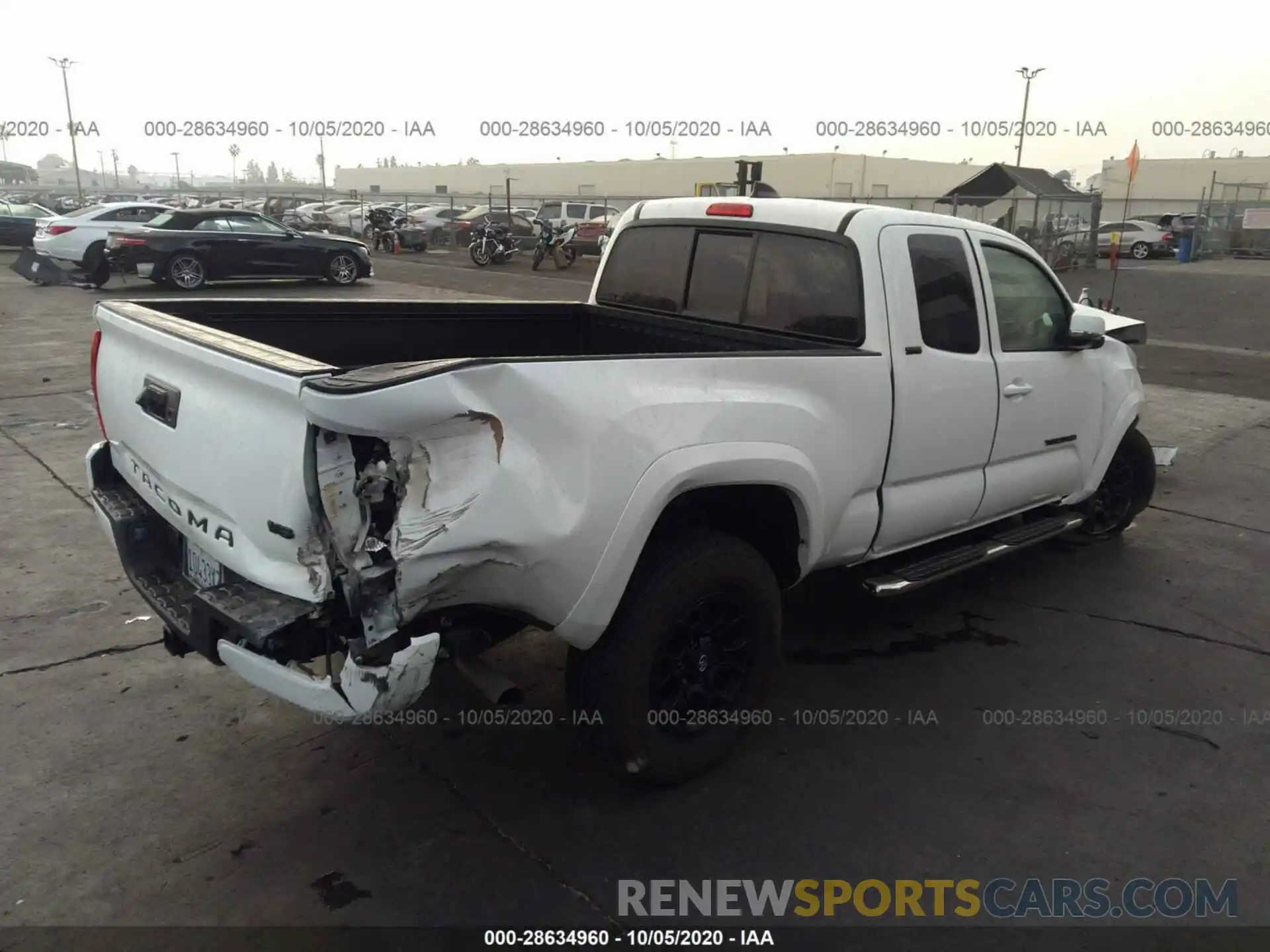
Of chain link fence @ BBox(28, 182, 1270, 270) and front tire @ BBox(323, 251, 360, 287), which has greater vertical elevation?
chain link fence @ BBox(28, 182, 1270, 270)

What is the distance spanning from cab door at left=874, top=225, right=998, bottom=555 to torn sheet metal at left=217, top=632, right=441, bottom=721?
2056 millimetres

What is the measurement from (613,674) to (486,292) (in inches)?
661

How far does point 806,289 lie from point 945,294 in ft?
2.02

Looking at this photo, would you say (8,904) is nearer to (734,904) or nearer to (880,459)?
(734,904)

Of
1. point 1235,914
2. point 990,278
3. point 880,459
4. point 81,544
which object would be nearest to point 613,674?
point 880,459

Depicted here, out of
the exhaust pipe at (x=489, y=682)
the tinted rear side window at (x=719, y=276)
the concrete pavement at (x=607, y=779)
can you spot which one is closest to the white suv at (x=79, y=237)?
the concrete pavement at (x=607, y=779)

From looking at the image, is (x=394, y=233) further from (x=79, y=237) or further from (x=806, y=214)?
(x=806, y=214)

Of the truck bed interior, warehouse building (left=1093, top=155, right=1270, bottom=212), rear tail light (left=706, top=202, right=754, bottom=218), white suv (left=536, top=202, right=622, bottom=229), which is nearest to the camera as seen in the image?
the truck bed interior

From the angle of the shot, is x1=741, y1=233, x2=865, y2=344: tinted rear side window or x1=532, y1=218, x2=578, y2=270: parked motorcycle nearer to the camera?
x1=741, y1=233, x2=865, y2=344: tinted rear side window

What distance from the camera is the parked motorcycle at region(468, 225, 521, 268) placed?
83.5ft

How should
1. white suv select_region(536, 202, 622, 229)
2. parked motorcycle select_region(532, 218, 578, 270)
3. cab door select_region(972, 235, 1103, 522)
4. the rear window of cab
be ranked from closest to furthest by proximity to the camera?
the rear window of cab, cab door select_region(972, 235, 1103, 522), parked motorcycle select_region(532, 218, 578, 270), white suv select_region(536, 202, 622, 229)

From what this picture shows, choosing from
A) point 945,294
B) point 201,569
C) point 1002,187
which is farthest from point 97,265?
point 1002,187

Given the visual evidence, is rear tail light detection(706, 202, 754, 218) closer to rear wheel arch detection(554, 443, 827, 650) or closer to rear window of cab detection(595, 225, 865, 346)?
rear window of cab detection(595, 225, 865, 346)

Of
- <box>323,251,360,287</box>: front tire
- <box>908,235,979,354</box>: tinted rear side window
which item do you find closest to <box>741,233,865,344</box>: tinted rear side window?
<box>908,235,979,354</box>: tinted rear side window
